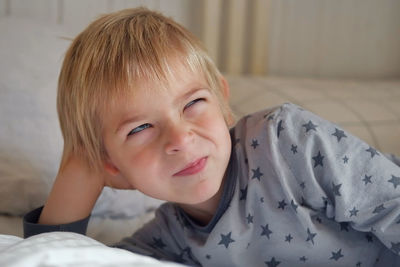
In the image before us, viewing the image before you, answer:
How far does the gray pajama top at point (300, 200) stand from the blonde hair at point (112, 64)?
111 millimetres

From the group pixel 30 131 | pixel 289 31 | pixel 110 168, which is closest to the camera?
pixel 110 168

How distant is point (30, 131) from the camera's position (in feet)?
3.52

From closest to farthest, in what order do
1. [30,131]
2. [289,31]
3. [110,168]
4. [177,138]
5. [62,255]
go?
[62,255] < [177,138] < [110,168] < [30,131] < [289,31]

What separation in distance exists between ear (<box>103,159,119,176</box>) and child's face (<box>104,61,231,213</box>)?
0.16 ft

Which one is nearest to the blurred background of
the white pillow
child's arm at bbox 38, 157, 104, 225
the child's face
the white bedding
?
the white pillow

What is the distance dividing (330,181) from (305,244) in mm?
114

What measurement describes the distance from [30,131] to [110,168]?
0.98 feet

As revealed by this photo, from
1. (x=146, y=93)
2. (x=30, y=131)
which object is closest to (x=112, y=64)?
(x=146, y=93)

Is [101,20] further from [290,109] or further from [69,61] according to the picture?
[290,109]

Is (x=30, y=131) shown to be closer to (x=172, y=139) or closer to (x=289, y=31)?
(x=172, y=139)

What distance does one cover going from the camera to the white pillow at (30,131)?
3.34 ft

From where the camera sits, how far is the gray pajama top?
29.9 inches

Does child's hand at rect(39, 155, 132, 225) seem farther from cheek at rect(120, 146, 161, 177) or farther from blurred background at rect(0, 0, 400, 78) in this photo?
blurred background at rect(0, 0, 400, 78)

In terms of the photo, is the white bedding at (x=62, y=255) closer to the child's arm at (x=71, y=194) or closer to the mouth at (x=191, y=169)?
the mouth at (x=191, y=169)
